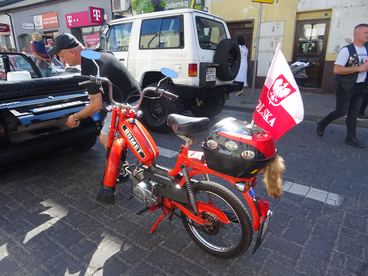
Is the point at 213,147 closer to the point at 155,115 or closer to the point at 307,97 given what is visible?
the point at 155,115

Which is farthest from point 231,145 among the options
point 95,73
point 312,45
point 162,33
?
point 312,45

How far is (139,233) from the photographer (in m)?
2.61

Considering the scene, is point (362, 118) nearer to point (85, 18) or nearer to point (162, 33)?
point (162, 33)

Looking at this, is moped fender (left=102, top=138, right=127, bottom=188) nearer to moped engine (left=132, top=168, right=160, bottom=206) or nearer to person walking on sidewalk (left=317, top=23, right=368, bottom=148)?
moped engine (left=132, top=168, right=160, bottom=206)

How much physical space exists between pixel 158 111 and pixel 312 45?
258 inches

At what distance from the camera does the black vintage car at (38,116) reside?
10.4ft

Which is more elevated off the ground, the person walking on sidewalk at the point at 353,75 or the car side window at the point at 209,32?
the car side window at the point at 209,32

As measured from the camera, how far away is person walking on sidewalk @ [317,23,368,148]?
4.54 m

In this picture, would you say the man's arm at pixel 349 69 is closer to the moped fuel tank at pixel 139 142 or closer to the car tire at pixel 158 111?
the car tire at pixel 158 111

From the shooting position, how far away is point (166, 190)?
7.80 ft

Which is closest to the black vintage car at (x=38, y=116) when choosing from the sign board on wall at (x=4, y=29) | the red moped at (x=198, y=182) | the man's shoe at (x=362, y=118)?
the red moped at (x=198, y=182)

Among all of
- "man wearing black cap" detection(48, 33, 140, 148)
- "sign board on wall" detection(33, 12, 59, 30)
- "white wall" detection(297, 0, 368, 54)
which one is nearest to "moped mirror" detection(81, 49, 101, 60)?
"man wearing black cap" detection(48, 33, 140, 148)

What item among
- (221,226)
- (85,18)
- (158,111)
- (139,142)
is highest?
(85,18)

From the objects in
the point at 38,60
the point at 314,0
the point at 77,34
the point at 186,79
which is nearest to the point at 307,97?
the point at 314,0
